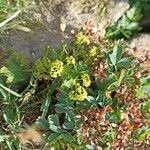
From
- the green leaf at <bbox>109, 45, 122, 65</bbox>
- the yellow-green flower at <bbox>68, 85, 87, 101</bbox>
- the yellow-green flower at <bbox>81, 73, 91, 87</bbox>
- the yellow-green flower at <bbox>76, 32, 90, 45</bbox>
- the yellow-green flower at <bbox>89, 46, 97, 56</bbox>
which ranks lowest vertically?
the yellow-green flower at <bbox>68, 85, 87, 101</bbox>

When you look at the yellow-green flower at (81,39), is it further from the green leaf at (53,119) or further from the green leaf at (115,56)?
the green leaf at (53,119)

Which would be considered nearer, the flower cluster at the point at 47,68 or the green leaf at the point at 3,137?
the flower cluster at the point at 47,68

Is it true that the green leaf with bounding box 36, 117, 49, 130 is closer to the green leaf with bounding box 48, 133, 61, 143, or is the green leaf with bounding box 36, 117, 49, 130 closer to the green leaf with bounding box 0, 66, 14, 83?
the green leaf with bounding box 48, 133, 61, 143

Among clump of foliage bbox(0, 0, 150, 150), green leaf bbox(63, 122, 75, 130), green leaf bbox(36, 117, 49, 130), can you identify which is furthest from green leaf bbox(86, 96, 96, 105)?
green leaf bbox(36, 117, 49, 130)

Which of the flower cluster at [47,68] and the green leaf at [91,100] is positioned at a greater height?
the flower cluster at [47,68]

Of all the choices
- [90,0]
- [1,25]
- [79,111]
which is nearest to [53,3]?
[90,0]

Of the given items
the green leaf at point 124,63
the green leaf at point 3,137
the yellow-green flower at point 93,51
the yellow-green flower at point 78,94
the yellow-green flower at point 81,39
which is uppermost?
the yellow-green flower at point 81,39

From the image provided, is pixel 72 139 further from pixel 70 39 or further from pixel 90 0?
pixel 90 0

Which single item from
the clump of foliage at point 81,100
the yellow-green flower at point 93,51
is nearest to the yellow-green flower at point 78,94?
the clump of foliage at point 81,100

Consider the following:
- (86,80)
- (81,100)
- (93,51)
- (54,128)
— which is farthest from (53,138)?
(93,51)
